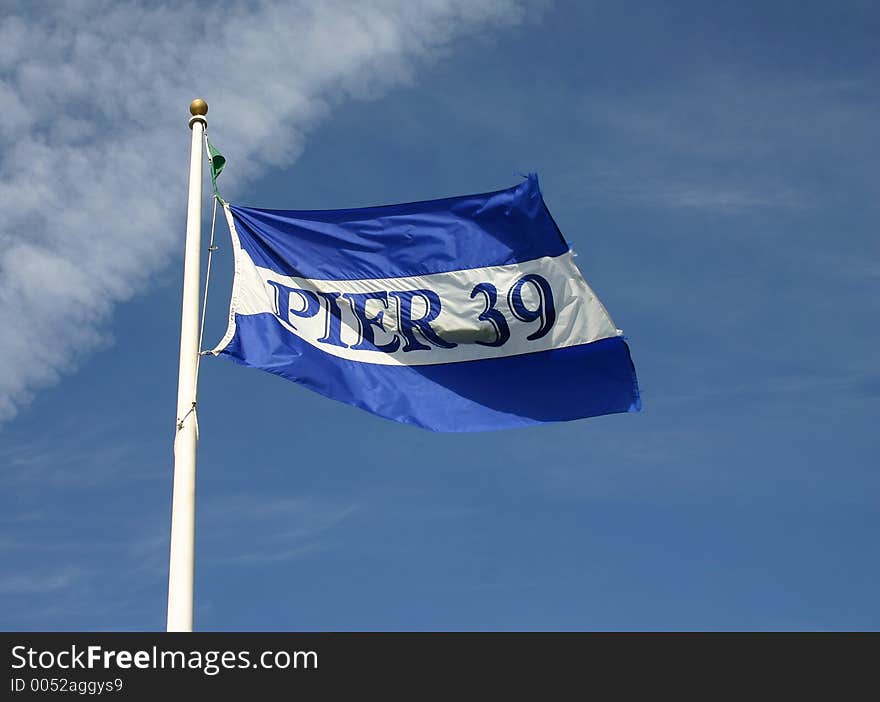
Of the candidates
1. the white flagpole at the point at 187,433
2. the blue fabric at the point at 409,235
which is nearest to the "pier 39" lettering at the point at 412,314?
the blue fabric at the point at 409,235

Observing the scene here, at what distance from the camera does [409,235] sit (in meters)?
18.4

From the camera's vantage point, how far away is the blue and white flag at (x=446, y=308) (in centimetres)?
1756

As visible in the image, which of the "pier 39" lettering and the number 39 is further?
the number 39

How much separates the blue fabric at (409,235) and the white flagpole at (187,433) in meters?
1.04

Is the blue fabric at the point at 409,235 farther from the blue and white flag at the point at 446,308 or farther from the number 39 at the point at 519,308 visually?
the number 39 at the point at 519,308

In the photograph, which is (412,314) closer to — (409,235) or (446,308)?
(446,308)

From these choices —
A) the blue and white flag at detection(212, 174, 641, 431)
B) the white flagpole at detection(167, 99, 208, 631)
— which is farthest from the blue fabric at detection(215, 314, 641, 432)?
the white flagpole at detection(167, 99, 208, 631)

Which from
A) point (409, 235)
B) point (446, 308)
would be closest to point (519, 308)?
point (446, 308)

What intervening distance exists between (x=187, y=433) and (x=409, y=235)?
471cm

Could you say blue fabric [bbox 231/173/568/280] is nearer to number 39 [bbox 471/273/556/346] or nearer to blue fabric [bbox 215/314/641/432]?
number 39 [bbox 471/273/556/346]

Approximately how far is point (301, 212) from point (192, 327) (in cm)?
297

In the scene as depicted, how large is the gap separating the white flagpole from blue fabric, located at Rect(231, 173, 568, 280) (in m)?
1.04

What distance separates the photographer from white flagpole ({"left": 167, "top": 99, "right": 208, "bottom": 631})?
14.1 metres
